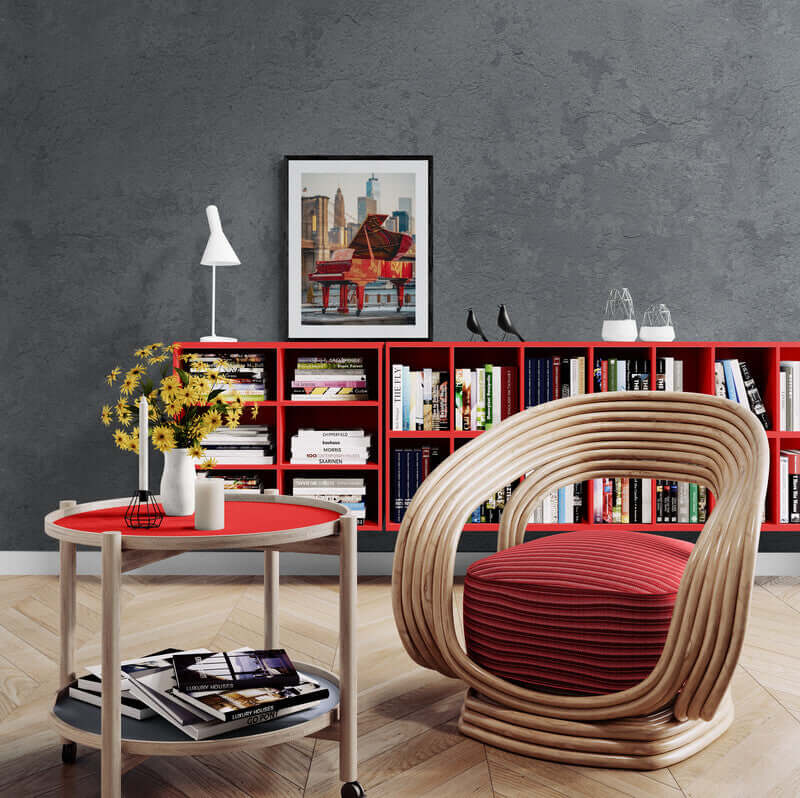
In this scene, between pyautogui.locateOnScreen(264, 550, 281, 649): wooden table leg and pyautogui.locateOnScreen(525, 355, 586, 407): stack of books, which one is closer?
pyautogui.locateOnScreen(264, 550, 281, 649): wooden table leg

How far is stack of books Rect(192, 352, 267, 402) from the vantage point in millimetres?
3314

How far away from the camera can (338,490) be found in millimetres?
3303

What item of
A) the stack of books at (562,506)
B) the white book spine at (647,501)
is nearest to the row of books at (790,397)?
the white book spine at (647,501)

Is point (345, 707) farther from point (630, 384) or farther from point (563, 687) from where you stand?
point (630, 384)

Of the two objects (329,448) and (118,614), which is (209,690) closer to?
(118,614)

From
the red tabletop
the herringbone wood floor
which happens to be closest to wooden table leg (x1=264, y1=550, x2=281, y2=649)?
the red tabletop

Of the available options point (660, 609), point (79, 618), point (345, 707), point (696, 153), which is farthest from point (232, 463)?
point (696, 153)

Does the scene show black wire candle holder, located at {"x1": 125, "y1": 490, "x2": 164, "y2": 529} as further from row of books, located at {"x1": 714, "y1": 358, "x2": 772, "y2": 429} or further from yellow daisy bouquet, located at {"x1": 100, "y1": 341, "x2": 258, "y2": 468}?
row of books, located at {"x1": 714, "y1": 358, "x2": 772, "y2": 429}

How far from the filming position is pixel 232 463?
10.8 ft

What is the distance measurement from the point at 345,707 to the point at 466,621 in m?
0.42

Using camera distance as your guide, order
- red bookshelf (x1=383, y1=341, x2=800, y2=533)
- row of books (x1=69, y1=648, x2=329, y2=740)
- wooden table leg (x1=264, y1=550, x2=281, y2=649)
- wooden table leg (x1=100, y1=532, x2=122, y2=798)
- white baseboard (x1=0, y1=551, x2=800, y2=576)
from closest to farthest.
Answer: wooden table leg (x1=100, y1=532, x2=122, y2=798), row of books (x1=69, y1=648, x2=329, y2=740), wooden table leg (x1=264, y1=550, x2=281, y2=649), red bookshelf (x1=383, y1=341, x2=800, y2=533), white baseboard (x1=0, y1=551, x2=800, y2=576)

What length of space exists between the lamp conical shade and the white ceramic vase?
69.5 inches

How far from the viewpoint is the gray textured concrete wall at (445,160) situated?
11.7 feet

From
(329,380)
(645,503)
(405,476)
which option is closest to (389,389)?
(329,380)
